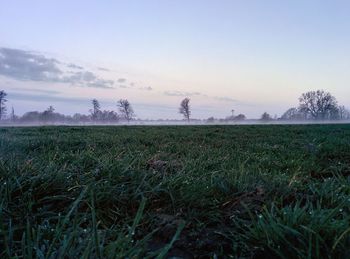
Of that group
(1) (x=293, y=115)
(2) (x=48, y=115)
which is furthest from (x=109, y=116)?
(1) (x=293, y=115)

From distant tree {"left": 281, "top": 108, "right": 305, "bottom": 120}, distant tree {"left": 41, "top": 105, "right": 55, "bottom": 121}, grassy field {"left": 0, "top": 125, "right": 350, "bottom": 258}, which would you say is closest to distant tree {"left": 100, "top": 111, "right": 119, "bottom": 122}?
distant tree {"left": 41, "top": 105, "right": 55, "bottom": 121}

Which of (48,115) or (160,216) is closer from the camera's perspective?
(160,216)

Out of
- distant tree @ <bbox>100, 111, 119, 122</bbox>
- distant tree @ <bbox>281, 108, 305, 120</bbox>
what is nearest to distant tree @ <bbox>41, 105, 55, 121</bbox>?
distant tree @ <bbox>100, 111, 119, 122</bbox>

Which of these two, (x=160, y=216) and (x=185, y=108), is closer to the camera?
(x=160, y=216)

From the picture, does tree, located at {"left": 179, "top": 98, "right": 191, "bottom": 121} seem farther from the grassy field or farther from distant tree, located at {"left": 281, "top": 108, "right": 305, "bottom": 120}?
the grassy field

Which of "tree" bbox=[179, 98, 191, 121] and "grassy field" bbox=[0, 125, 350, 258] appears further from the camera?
"tree" bbox=[179, 98, 191, 121]

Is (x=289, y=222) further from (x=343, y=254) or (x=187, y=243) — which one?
(x=187, y=243)

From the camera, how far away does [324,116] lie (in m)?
134

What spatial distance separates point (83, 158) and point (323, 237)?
3796mm

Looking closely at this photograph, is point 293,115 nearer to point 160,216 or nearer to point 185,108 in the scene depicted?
point 185,108

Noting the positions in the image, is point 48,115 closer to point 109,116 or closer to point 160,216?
point 109,116

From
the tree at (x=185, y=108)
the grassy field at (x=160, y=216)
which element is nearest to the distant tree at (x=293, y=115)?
the tree at (x=185, y=108)

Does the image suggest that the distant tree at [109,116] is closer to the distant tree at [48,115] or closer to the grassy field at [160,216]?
the distant tree at [48,115]

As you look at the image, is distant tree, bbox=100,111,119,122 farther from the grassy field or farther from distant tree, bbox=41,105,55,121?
the grassy field
